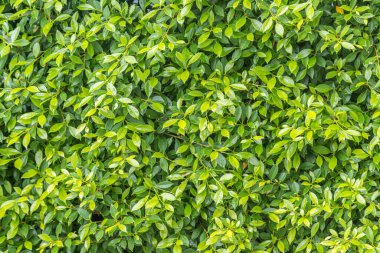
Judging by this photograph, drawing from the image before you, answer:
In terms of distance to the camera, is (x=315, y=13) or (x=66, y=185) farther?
(x=66, y=185)

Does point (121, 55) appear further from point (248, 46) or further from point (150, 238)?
point (150, 238)

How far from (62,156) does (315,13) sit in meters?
1.44

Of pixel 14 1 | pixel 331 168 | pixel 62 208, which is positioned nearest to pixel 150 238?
pixel 62 208

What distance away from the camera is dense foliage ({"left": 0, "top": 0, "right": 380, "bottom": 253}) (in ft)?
8.86

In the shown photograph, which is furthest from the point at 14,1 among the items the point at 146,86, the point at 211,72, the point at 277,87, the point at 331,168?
the point at 331,168

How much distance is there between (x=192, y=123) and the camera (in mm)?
2734

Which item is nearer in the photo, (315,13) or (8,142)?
(315,13)

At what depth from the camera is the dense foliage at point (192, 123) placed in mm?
2701

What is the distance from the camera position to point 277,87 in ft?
9.07

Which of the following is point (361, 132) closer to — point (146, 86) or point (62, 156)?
point (146, 86)

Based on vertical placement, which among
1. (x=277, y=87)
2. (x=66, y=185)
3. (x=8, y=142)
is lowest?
(x=66, y=185)

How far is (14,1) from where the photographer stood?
2789 millimetres

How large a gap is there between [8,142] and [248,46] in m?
1.30

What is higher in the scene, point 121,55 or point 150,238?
point 121,55
